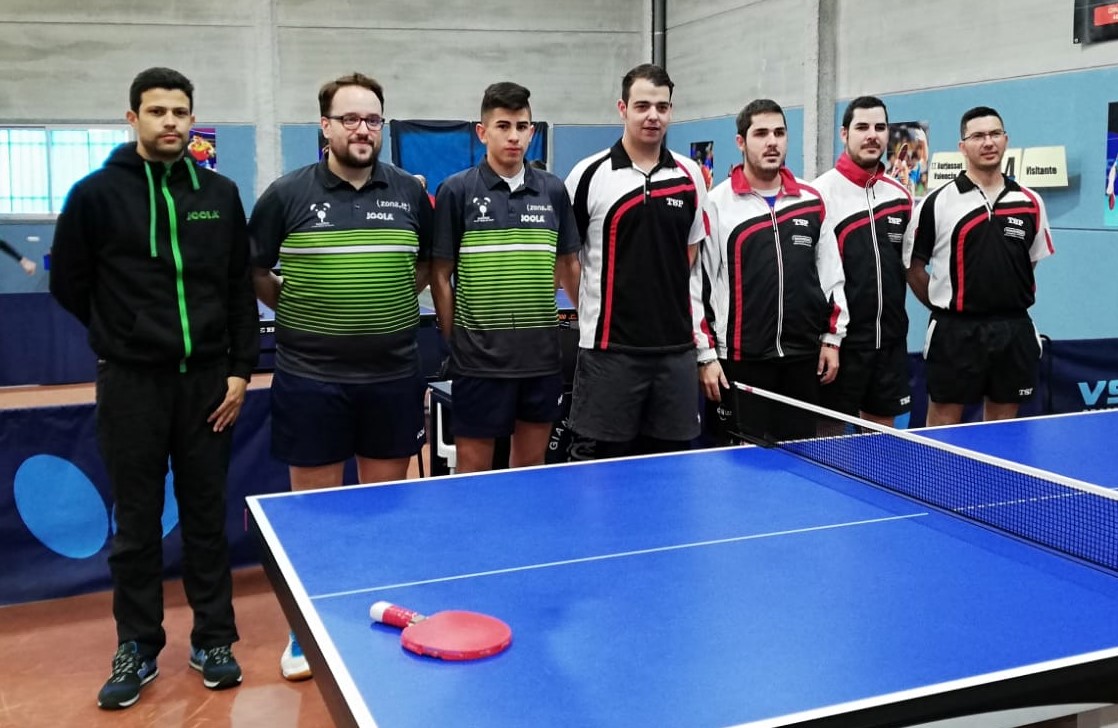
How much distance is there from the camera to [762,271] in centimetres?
414

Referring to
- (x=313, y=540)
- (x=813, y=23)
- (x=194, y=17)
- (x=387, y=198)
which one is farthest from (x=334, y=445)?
(x=194, y=17)

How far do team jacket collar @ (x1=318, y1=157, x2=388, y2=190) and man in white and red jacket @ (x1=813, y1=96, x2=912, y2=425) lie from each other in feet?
6.44

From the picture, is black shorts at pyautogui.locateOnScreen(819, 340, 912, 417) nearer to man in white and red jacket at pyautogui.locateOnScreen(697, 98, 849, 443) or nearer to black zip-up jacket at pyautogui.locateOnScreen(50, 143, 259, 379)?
man in white and red jacket at pyautogui.locateOnScreen(697, 98, 849, 443)

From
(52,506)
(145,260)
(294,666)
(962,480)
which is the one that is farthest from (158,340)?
(962,480)

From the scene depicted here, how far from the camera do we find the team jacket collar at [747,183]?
4.18m

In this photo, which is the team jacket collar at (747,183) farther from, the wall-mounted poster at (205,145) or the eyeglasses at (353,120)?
the wall-mounted poster at (205,145)

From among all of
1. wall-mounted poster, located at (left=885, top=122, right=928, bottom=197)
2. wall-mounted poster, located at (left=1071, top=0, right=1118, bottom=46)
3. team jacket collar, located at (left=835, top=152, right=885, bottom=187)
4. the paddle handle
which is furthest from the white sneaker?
wall-mounted poster, located at (left=885, top=122, right=928, bottom=197)

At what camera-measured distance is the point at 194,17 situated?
12.1 metres

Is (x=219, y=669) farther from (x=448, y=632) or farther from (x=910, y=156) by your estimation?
(x=910, y=156)

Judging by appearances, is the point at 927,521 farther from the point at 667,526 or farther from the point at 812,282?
the point at 812,282

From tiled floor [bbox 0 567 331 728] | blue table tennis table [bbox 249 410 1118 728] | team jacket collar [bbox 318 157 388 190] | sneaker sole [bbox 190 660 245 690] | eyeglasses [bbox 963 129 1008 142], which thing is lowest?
tiled floor [bbox 0 567 331 728]

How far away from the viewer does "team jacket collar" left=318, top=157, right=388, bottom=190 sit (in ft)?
11.5

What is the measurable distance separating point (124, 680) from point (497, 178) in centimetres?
203

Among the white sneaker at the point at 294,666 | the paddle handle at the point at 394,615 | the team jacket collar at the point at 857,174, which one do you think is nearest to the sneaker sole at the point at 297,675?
the white sneaker at the point at 294,666
